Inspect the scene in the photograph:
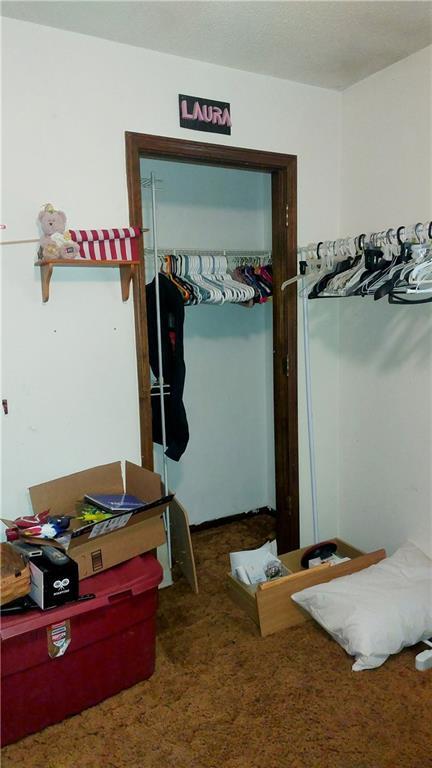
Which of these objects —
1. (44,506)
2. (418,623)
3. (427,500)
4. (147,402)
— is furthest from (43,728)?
(427,500)

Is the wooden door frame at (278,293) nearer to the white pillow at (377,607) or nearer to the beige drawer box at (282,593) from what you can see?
the beige drawer box at (282,593)

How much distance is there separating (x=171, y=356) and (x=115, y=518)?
1059mm

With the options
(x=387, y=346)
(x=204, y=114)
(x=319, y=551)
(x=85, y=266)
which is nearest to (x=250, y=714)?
(x=319, y=551)

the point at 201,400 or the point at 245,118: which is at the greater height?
the point at 245,118

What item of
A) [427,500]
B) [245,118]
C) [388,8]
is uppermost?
[388,8]

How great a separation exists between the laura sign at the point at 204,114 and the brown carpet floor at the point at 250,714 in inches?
92.2

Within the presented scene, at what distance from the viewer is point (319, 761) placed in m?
1.79

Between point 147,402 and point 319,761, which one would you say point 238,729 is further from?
point 147,402

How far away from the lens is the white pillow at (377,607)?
2.20 m

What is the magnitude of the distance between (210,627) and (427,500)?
120 centimetres

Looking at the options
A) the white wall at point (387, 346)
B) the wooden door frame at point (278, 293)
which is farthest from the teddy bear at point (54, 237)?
the white wall at point (387, 346)

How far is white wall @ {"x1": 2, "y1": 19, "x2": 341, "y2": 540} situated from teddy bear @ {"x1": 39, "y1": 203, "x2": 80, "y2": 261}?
0.23 ft

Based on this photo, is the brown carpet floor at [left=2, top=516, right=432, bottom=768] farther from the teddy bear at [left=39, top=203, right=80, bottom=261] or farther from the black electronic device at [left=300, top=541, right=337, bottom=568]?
the teddy bear at [left=39, top=203, right=80, bottom=261]

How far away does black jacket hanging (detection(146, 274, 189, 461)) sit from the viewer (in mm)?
2840
